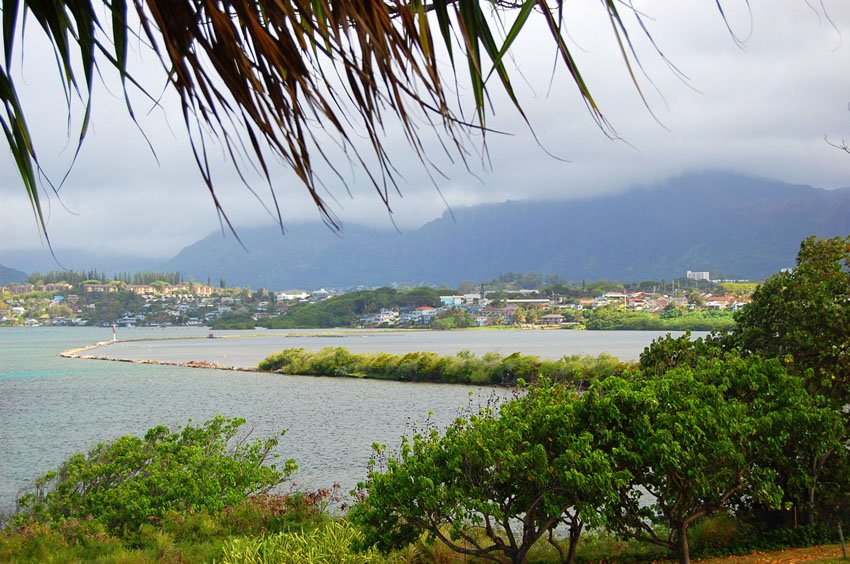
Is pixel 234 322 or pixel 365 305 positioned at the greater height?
pixel 365 305

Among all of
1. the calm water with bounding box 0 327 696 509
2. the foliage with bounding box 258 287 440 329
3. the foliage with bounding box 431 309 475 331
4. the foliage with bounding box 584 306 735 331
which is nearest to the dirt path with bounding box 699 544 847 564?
the calm water with bounding box 0 327 696 509

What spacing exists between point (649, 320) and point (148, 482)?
87371 millimetres

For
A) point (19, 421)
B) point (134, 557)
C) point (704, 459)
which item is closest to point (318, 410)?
point (19, 421)

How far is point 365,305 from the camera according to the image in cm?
12300

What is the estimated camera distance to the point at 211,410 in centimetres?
3753

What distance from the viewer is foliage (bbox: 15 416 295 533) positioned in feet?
38.7

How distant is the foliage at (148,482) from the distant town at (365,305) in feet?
241

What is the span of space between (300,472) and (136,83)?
2058 centimetres

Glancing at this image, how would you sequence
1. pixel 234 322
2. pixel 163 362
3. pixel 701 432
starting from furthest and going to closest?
pixel 234 322
pixel 163 362
pixel 701 432

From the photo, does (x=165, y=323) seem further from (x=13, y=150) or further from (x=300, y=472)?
(x=13, y=150)

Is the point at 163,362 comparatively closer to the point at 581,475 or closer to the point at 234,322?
the point at 234,322

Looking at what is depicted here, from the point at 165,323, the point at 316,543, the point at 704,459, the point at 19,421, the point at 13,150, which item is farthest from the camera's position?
the point at 165,323

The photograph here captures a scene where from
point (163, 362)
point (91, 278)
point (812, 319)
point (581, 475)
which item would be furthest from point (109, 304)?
point (581, 475)

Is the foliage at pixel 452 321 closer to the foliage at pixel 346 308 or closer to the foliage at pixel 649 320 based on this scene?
the foliage at pixel 346 308
